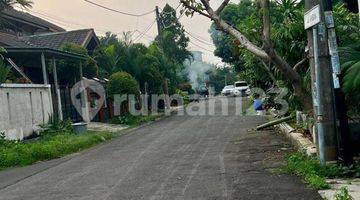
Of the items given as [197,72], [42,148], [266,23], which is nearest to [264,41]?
[266,23]

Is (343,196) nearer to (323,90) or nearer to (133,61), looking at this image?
(323,90)

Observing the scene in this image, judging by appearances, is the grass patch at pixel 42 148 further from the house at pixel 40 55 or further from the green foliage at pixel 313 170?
the green foliage at pixel 313 170

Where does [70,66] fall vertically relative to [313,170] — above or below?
above

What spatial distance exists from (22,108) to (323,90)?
12.5 m

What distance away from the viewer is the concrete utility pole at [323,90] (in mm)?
8062

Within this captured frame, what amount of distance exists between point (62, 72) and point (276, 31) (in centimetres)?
1601

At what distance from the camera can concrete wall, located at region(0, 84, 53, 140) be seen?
1608 cm

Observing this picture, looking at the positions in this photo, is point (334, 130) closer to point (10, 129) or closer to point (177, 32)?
point (10, 129)

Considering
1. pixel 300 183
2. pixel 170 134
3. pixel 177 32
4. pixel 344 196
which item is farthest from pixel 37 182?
pixel 177 32

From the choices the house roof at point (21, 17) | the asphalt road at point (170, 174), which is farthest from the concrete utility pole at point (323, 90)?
the house roof at point (21, 17)

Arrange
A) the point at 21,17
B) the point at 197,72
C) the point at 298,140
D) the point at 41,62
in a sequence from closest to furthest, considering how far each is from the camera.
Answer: the point at 298,140, the point at 41,62, the point at 21,17, the point at 197,72

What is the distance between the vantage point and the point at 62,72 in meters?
25.9

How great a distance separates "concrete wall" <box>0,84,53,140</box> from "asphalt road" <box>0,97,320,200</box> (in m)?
3.15

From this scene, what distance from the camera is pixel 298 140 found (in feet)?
37.4
